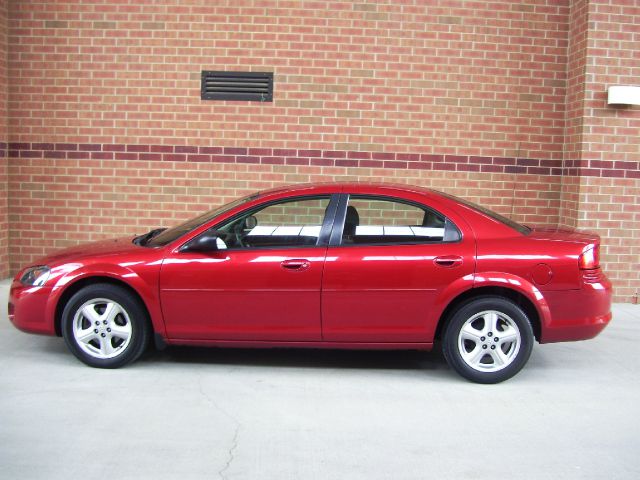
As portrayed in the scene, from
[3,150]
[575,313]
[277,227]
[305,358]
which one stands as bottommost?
[305,358]

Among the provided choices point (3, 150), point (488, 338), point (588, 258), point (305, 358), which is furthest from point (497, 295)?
point (3, 150)

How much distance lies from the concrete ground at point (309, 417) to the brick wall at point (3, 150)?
3.11 meters

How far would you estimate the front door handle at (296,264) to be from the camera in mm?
6184

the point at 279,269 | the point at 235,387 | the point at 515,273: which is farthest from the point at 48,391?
the point at 515,273

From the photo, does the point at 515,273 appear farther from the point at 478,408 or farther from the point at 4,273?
the point at 4,273

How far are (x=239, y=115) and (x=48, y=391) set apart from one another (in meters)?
5.07

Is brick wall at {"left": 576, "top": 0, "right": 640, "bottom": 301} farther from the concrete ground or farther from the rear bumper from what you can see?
the rear bumper

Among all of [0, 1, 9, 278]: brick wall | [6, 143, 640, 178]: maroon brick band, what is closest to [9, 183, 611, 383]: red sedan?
[6, 143, 640, 178]: maroon brick band

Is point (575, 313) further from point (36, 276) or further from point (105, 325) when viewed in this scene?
point (36, 276)

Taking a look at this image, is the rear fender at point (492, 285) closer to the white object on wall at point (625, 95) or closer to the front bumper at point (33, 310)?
the front bumper at point (33, 310)

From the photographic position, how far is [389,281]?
616 cm

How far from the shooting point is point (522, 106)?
1016cm

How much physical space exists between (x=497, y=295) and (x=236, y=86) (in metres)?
5.11

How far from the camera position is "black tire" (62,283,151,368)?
633 centimetres
